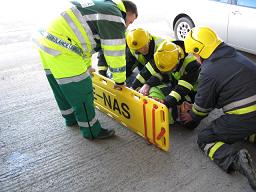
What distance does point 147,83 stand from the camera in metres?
3.54

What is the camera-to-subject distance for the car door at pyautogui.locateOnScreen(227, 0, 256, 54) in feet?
14.4

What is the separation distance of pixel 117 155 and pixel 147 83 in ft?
3.39

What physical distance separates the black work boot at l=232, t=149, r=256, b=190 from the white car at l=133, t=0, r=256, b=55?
2.63 m

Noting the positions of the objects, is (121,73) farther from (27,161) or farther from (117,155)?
(27,161)

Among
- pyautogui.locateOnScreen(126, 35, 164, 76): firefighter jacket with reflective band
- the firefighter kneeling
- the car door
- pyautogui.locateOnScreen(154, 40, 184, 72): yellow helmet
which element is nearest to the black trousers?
the firefighter kneeling

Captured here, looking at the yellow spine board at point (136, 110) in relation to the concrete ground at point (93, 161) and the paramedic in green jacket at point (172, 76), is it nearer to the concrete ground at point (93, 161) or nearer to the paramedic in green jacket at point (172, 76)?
the concrete ground at point (93, 161)

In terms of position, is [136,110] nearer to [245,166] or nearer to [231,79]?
→ [231,79]

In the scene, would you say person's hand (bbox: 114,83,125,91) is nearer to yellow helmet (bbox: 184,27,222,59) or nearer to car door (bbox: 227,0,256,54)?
yellow helmet (bbox: 184,27,222,59)

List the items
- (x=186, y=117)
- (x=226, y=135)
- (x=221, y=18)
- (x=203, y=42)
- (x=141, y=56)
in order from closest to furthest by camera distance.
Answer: (x=203, y=42) → (x=226, y=135) → (x=186, y=117) → (x=141, y=56) → (x=221, y=18)

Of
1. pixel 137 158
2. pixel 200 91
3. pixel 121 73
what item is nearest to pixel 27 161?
pixel 137 158

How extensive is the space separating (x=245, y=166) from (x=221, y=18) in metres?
3.19

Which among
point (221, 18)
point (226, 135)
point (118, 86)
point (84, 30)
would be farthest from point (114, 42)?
point (221, 18)

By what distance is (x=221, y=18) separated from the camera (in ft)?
15.9

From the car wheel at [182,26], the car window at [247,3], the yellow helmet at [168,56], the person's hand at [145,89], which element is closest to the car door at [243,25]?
the car window at [247,3]
